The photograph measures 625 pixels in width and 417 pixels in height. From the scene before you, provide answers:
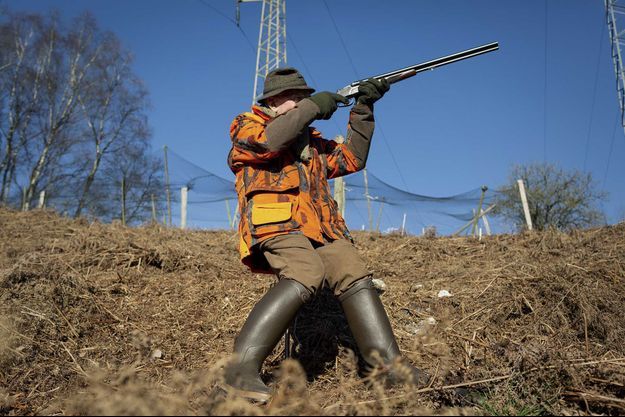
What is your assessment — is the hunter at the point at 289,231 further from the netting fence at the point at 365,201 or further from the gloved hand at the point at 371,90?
the netting fence at the point at 365,201

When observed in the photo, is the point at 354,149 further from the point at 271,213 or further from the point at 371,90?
the point at 271,213

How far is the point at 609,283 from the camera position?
3928mm

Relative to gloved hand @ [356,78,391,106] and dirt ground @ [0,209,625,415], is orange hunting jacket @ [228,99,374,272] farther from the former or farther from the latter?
dirt ground @ [0,209,625,415]

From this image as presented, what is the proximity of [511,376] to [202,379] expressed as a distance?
1578mm

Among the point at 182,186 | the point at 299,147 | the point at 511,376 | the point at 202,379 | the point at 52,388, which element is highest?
the point at 182,186

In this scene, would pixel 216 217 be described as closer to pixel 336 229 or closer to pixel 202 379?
pixel 336 229

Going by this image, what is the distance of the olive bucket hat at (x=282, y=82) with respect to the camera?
126 inches

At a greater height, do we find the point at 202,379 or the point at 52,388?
the point at 202,379

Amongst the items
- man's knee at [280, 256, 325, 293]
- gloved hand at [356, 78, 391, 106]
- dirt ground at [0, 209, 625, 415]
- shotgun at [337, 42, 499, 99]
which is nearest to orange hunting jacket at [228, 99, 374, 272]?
man's knee at [280, 256, 325, 293]

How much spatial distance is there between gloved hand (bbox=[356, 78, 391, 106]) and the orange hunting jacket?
0.62 meters

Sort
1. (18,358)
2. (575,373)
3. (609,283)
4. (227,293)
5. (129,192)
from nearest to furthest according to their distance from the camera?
(575,373) < (18,358) < (609,283) < (227,293) < (129,192)

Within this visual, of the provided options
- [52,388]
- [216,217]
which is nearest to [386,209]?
[216,217]

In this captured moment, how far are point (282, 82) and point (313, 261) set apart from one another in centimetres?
126

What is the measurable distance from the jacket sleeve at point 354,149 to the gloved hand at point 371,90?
91 millimetres
